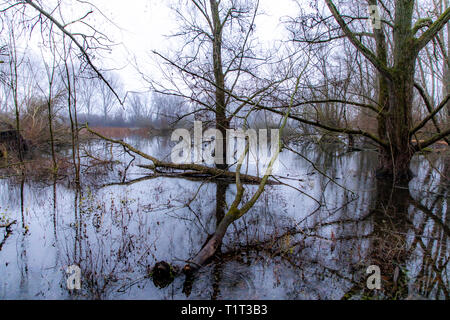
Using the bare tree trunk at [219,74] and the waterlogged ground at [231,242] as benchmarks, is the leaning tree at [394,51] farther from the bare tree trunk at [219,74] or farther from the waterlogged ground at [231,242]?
the bare tree trunk at [219,74]

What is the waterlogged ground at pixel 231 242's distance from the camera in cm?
347

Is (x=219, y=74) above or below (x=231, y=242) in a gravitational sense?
above

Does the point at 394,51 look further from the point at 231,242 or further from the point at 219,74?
the point at 231,242

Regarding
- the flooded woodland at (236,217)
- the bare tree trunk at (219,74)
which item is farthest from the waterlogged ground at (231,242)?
the bare tree trunk at (219,74)

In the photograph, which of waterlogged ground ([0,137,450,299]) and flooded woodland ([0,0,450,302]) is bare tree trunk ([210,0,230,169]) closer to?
flooded woodland ([0,0,450,302])

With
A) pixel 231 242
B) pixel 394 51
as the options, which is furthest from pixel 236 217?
pixel 394 51

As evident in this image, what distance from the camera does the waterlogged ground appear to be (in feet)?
11.4

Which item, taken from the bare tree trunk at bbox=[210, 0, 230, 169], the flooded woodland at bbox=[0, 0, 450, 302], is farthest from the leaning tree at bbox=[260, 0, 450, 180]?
the bare tree trunk at bbox=[210, 0, 230, 169]

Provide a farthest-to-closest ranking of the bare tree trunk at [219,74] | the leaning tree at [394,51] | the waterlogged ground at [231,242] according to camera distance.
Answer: the bare tree trunk at [219,74] < the leaning tree at [394,51] < the waterlogged ground at [231,242]

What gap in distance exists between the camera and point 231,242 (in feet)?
15.7

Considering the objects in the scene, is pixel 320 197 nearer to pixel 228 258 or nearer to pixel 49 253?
pixel 228 258

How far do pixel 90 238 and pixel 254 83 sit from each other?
7817 millimetres

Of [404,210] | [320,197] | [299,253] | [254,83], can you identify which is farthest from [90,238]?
[254,83]

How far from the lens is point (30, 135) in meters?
18.6
